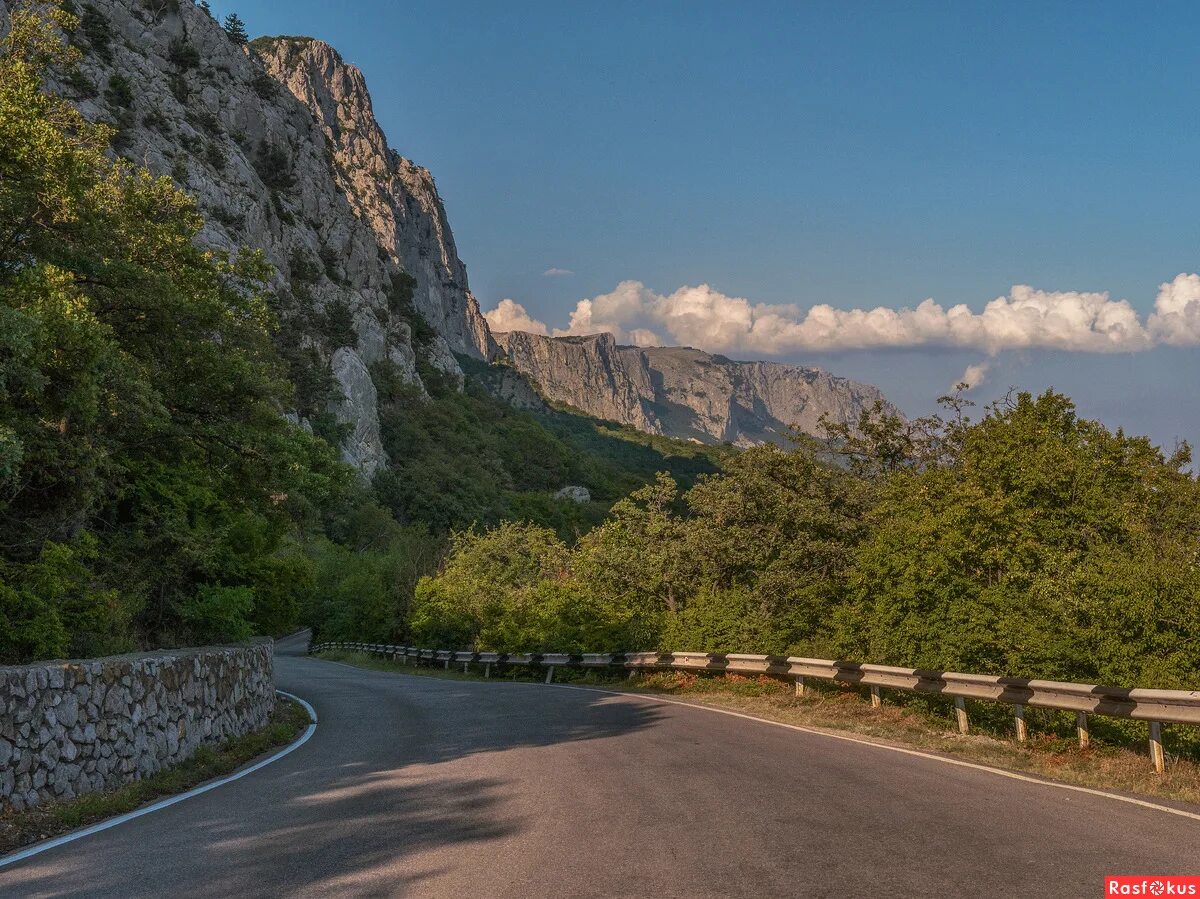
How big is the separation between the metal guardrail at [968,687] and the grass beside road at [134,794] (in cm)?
930

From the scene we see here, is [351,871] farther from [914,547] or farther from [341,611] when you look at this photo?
[341,611]

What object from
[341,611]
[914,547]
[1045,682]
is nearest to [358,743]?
[1045,682]

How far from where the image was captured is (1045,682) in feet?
38.6

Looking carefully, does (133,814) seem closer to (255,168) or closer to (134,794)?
(134,794)

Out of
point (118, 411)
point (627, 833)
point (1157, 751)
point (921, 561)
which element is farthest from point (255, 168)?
point (627, 833)

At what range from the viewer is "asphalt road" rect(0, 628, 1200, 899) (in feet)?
18.7

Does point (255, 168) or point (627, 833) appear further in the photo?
point (255, 168)

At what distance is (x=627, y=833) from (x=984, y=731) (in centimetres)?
898

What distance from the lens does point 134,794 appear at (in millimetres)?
9836

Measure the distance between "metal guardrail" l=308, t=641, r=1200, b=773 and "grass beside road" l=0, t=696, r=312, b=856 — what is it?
30.5ft

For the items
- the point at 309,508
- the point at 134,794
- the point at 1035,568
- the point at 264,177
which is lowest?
the point at 134,794

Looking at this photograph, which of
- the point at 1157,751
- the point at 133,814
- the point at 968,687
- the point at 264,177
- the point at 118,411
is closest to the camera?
the point at 133,814

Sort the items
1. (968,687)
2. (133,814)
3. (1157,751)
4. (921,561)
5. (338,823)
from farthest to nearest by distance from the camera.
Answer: (921,561), (968,687), (1157,751), (133,814), (338,823)

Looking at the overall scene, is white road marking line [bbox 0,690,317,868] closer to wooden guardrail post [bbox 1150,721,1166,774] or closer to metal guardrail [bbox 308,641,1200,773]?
metal guardrail [bbox 308,641,1200,773]
